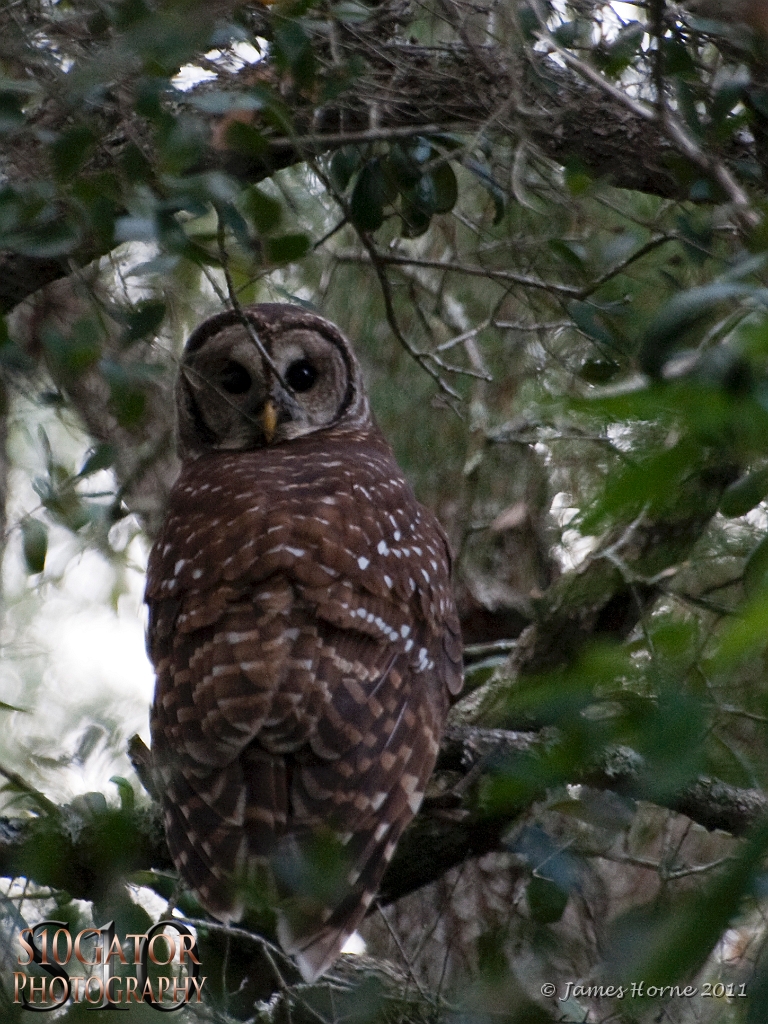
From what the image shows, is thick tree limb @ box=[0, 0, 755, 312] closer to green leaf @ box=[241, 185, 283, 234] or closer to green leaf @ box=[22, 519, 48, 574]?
green leaf @ box=[241, 185, 283, 234]

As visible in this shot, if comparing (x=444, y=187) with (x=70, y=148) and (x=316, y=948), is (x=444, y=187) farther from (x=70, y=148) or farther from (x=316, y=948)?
(x=316, y=948)

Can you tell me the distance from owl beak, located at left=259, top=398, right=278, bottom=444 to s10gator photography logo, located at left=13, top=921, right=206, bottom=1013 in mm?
1802

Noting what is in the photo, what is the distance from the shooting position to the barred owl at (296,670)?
94.8 inches

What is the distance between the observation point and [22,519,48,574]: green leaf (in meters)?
2.56

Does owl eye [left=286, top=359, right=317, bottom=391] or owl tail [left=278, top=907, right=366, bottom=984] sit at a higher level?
owl eye [left=286, top=359, right=317, bottom=391]

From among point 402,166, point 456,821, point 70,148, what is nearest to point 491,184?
→ point 402,166

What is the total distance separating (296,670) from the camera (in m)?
2.50

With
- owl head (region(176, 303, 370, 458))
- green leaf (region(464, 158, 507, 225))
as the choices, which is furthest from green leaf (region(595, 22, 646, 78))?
owl head (region(176, 303, 370, 458))

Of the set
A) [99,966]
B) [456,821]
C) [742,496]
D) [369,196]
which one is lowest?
[456,821]

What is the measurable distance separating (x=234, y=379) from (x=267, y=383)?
0.18 metres

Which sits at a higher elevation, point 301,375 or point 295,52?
point 295,52

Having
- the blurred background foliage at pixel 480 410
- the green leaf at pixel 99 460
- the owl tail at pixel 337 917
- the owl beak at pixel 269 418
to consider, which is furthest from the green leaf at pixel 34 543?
the owl beak at pixel 269 418

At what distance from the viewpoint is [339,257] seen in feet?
12.9

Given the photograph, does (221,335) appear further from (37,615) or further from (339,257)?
(37,615)
